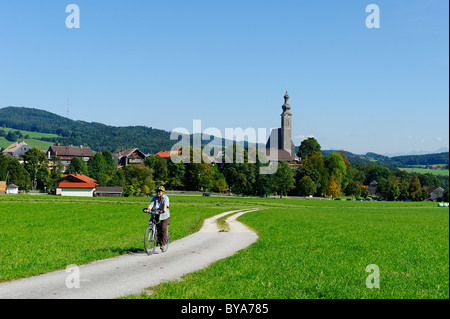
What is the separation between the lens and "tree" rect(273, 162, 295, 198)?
332 feet

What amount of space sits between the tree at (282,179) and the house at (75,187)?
4729 centimetres

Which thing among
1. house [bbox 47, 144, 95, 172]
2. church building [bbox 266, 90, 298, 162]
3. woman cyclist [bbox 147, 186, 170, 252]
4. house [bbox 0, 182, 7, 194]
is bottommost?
house [bbox 0, 182, 7, 194]

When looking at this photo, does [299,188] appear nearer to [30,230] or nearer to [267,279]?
[30,230]

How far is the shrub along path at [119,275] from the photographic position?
915 cm

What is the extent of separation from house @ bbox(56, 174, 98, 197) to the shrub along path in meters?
86.8

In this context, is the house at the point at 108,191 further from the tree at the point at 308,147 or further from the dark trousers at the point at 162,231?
the dark trousers at the point at 162,231

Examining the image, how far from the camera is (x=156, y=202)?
15.2 m

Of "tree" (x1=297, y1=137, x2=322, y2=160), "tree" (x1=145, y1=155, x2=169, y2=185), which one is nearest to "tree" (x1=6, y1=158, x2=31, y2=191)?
"tree" (x1=145, y1=155, x2=169, y2=185)

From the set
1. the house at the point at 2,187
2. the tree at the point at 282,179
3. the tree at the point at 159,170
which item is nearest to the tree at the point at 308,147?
the tree at the point at 282,179

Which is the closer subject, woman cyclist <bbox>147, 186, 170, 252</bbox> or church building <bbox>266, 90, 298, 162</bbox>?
woman cyclist <bbox>147, 186, 170, 252</bbox>

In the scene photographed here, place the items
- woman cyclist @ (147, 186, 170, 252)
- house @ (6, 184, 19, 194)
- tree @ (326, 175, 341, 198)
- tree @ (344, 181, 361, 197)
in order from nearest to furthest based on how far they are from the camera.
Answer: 1. woman cyclist @ (147, 186, 170, 252)
2. house @ (6, 184, 19, 194)
3. tree @ (326, 175, 341, 198)
4. tree @ (344, 181, 361, 197)

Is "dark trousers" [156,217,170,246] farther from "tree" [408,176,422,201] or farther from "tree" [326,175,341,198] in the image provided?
"tree" [408,176,422,201]

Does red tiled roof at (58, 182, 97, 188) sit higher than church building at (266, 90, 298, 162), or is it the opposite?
church building at (266, 90, 298, 162)

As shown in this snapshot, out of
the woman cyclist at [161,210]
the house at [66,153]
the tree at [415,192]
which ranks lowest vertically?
the tree at [415,192]
